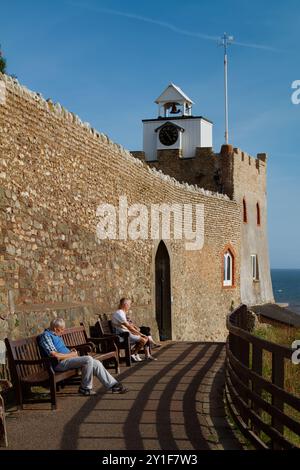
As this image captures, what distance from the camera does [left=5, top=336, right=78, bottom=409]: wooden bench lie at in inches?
304

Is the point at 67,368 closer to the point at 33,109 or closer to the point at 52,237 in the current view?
the point at 52,237

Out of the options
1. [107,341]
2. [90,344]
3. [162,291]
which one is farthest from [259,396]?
[162,291]

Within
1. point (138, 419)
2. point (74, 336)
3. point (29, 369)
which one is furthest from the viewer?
point (74, 336)

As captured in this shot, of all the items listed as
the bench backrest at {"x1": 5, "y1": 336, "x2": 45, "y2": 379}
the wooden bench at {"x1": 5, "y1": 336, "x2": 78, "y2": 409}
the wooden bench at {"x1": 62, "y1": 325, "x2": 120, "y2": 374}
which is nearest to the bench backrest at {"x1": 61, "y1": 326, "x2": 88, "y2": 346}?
the wooden bench at {"x1": 62, "y1": 325, "x2": 120, "y2": 374}

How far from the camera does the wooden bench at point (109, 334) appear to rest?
456 inches

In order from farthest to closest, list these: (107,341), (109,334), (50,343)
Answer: (109,334) → (107,341) → (50,343)

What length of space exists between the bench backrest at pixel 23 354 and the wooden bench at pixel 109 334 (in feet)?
8.90

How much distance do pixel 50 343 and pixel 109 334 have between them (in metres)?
3.79

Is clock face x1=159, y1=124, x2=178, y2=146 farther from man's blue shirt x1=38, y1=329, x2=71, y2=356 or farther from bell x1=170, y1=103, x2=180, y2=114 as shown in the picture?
man's blue shirt x1=38, y1=329, x2=71, y2=356

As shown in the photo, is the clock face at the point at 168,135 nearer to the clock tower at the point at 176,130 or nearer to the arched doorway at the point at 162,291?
the clock tower at the point at 176,130

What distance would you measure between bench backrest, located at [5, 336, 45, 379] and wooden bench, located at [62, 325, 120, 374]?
0.87 meters

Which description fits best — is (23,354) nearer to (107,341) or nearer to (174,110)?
(107,341)

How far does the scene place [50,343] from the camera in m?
8.38
